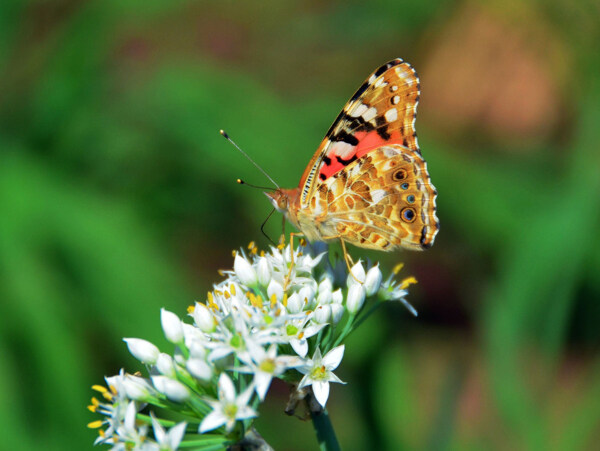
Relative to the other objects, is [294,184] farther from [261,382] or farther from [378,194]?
[261,382]

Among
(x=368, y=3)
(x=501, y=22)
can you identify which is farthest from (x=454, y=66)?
(x=368, y=3)

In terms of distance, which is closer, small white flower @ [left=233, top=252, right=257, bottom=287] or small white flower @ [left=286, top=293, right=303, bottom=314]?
small white flower @ [left=286, top=293, right=303, bottom=314]

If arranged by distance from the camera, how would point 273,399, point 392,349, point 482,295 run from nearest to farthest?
1. point 392,349
2. point 482,295
3. point 273,399

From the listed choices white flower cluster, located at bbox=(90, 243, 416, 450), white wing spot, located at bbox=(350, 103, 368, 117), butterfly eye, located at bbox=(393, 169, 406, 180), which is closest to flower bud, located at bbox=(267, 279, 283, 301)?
white flower cluster, located at bbox=(90, 243, 416, 450)

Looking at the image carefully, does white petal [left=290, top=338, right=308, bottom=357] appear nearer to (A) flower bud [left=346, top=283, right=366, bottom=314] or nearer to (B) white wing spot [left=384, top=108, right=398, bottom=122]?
(A) flower bud [left=346, top=283, right=366, bottom=314]

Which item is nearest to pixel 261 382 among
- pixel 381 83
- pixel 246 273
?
pixel 246 273

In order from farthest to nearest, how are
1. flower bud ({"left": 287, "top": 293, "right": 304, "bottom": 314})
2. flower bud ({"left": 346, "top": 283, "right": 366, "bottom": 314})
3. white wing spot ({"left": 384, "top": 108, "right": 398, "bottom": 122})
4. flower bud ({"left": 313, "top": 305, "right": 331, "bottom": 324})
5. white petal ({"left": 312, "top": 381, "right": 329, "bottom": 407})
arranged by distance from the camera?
white wing spot ({"left": 384, "top": 108, "right": 398, "bottom": 122}), flower bud ({"left": 346, "top": 283, "right": 366, "bottom": 314}), flower bud ({"left": 287, "top": 293, "right": 304, "bottom": 314}), flower bud ({"left": 313, "top": 305, "right": 331, "bottom": 324}), white petal ({"left": 312, "top": 381, "right": 329, "bottom": 407})

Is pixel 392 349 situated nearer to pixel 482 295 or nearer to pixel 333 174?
pixel 482 295
